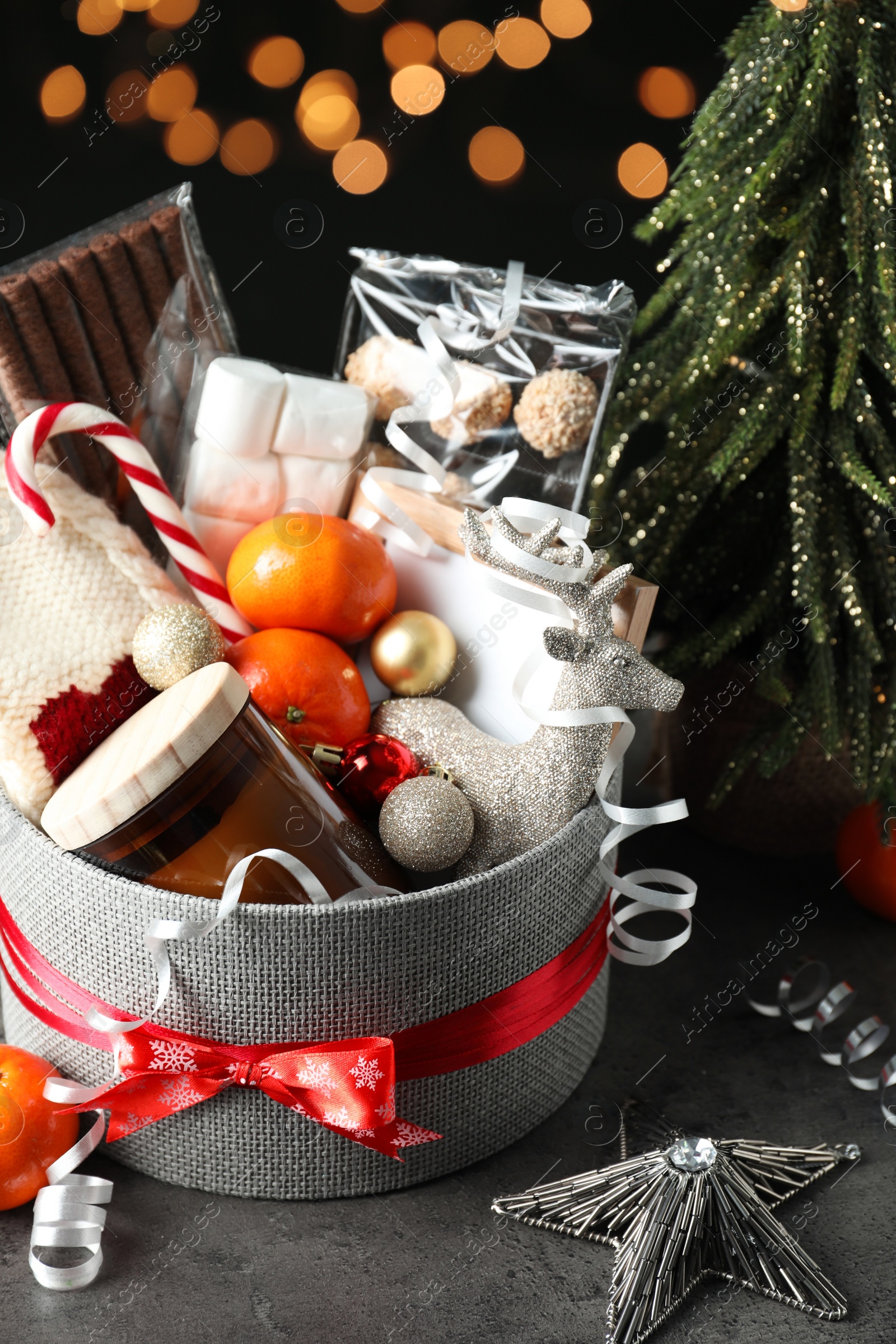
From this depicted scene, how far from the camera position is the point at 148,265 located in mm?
1287

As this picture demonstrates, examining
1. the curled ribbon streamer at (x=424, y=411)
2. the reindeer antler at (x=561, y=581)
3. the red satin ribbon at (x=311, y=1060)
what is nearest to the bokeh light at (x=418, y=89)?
the curled ribbon streamer at (x=424, y=411)

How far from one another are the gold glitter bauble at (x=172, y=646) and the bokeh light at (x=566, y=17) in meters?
1.11

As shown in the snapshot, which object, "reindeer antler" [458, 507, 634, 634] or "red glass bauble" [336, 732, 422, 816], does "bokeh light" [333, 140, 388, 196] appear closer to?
"reindeer antler" [458, 507, 634, 634]

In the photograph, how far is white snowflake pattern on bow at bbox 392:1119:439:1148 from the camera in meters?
0.97

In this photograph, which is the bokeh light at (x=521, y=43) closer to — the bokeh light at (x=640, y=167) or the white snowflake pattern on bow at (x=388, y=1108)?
the bokeh light at (x=640, y=167)

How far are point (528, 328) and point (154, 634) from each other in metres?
0.55

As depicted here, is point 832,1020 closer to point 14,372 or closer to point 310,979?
point 310,979

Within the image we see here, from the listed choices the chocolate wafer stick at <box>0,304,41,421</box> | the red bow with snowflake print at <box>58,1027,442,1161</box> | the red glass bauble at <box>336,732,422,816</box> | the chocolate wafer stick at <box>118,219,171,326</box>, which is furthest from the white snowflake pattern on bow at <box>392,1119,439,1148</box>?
the chocolate wafer stick at <box>118,219,171,326</box>

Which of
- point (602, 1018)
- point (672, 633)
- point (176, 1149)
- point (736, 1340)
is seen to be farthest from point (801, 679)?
point (176, 1149)

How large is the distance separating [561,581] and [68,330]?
588 mm

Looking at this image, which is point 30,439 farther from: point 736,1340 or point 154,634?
point 736,1340

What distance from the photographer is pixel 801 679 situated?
1.45 meters

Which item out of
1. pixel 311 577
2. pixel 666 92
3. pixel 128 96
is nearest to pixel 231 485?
pixel 311 577

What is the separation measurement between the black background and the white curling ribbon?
3.78 feet
